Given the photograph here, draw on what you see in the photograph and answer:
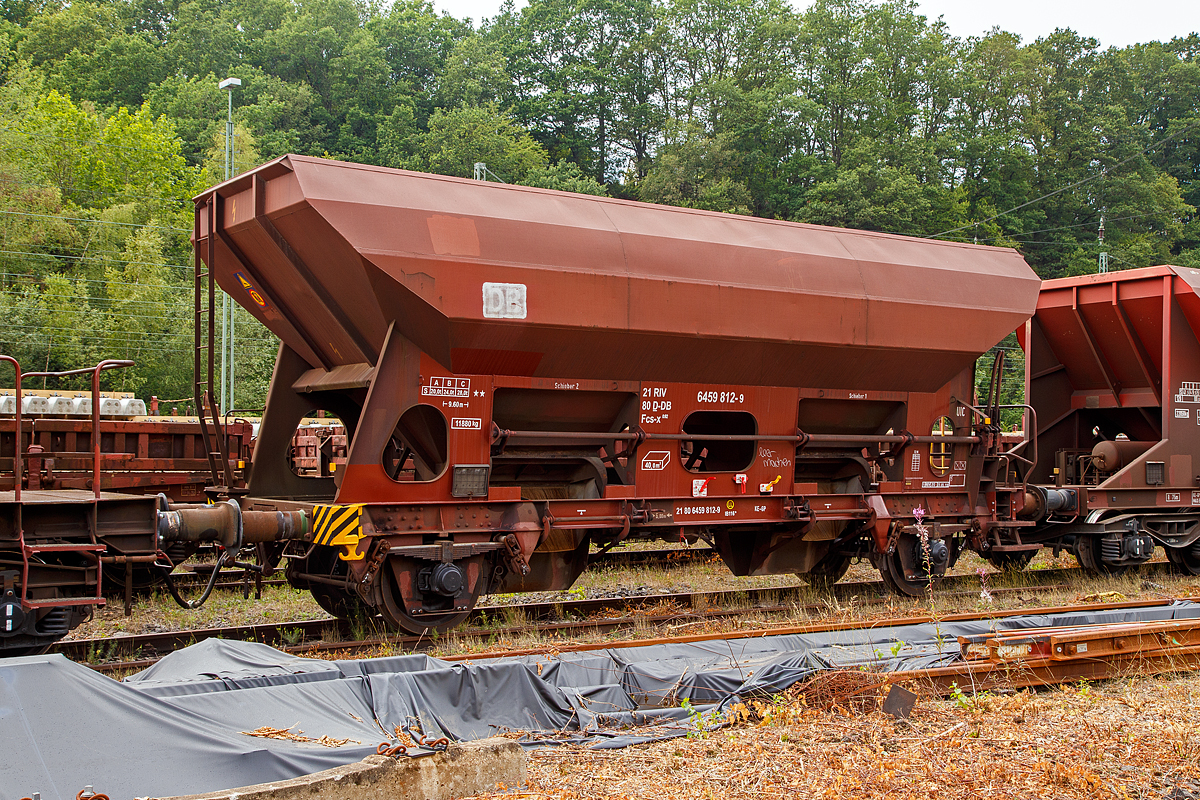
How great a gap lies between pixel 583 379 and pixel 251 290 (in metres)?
3.49

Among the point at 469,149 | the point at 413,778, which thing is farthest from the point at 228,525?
the point at 469,149

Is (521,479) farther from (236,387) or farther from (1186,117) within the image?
(1186,117)

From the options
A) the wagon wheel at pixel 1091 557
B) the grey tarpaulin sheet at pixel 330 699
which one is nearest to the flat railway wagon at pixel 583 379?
the wagon wheel at pixel 1091 557

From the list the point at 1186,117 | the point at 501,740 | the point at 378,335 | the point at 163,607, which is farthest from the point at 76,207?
the point at 1186,117

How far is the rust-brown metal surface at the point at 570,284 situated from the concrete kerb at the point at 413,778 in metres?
4.47

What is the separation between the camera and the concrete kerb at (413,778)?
4141 millimetres

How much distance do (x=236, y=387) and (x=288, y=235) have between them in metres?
28.9

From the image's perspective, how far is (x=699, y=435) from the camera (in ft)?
32.8

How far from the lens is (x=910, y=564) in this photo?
38.8ft

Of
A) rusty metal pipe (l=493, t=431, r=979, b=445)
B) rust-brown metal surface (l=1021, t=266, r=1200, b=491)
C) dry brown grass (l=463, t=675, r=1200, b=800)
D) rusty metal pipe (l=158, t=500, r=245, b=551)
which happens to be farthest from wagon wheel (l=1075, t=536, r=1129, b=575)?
rusty metal pipe (l=158, t=500, r=245, b=551)

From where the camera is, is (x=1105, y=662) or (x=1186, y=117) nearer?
(x=1105, y=662)

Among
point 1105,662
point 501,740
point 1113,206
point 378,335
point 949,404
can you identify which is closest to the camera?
point 501,740

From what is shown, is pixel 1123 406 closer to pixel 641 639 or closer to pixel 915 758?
pixel 641 639

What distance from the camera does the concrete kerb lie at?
4.14 metres
